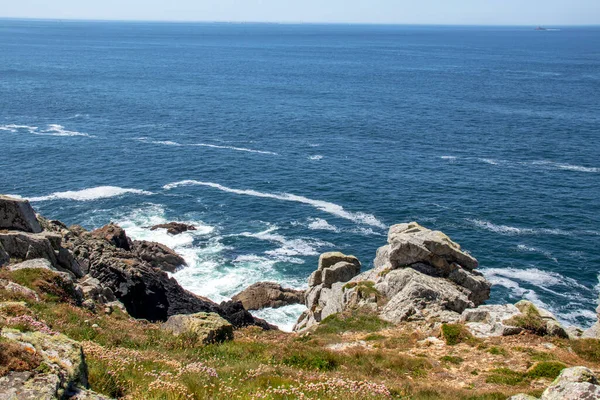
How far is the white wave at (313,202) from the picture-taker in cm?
7944

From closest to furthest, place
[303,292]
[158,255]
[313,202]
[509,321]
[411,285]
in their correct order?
[509,321] < [411,285] < [303,292] < [158,255] < [313,202]

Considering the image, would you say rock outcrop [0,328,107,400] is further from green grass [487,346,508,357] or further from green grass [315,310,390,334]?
green grass [315,310,390,334]

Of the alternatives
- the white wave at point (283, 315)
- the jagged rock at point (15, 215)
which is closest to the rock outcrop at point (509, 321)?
the white wave at point (283, 315)

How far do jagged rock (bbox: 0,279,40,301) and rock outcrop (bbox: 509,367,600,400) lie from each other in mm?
23276

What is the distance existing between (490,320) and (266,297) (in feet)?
93.1

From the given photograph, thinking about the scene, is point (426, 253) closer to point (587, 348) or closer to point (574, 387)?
point (587, 348)

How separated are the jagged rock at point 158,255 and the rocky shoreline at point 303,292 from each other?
29cm

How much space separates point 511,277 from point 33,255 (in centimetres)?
5083

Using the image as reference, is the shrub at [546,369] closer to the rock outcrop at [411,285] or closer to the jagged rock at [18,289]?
the rock outcrop at [411,285]

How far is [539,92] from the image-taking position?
175500mm

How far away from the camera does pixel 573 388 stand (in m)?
18.6

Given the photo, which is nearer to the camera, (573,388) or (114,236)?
(573,388)

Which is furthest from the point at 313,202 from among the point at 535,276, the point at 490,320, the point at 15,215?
the point at 490,320

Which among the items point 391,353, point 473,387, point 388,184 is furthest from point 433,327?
point 388,184
